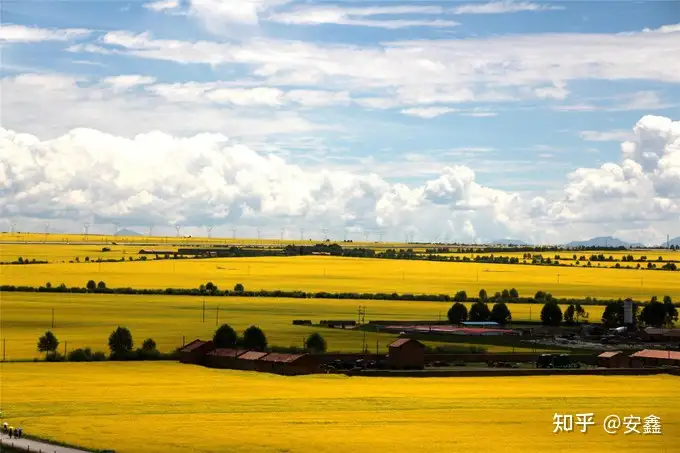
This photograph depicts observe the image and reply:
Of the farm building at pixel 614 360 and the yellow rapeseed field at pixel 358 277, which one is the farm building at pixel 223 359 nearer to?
the farm building at pixel 614 360

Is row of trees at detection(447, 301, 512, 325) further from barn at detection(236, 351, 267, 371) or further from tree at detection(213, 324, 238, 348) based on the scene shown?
barn at detection(236, 351, 267, 371)

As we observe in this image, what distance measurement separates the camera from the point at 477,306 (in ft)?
357

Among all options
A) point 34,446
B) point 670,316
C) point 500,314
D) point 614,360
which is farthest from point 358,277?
point 34,446

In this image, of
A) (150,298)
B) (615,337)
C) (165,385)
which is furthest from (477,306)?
(165,385)

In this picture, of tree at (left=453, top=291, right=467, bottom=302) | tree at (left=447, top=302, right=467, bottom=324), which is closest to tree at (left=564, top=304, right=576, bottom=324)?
tree at (left=447, top=302, right=467, bottom=324)

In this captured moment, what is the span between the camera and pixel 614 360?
77.4 m

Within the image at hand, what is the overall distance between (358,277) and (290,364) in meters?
100

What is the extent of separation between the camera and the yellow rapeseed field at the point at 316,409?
44.4 meters

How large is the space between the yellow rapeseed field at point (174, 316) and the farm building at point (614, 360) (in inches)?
385

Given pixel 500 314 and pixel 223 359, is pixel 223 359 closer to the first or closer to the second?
pixel 223 359

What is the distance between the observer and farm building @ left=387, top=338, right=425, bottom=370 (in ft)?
242

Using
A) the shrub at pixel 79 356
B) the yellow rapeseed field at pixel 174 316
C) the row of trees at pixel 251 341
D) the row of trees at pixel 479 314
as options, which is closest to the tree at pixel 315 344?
the row of trees at pixel 251 341

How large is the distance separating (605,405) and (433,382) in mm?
12963

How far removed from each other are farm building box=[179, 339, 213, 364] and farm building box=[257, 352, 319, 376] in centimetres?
500
